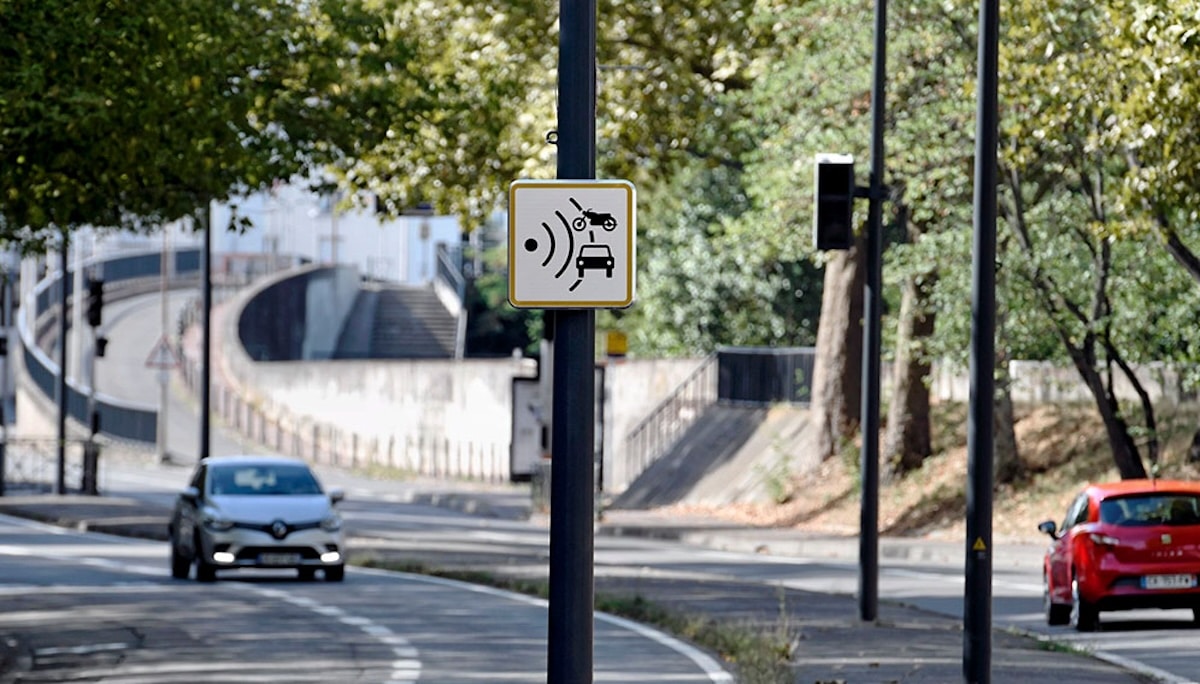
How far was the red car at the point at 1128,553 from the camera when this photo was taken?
21.4 meters

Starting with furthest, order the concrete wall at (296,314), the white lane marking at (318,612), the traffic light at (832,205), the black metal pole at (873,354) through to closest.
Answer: the concrete wall at (296,314) → the black metal pole at (873,354) → the traffic light at (832,205) → the white lane marking at (318,612)

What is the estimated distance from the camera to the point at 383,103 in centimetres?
2400

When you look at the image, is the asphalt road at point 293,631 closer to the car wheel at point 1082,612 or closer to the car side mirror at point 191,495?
the car side mirror at point 191,495

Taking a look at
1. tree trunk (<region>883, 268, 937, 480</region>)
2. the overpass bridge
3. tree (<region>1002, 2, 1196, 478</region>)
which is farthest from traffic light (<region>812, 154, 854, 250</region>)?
the overpass bridge

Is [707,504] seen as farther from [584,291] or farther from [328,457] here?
[584,291]

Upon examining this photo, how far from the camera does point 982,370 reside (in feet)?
49.3

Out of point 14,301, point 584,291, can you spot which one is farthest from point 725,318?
point 14,301

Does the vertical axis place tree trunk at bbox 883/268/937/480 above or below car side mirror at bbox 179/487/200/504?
above

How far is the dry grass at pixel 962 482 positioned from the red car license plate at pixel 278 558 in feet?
35.5

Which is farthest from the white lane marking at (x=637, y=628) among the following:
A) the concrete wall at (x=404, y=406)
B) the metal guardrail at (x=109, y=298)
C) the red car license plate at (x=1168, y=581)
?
the metal guardrail at (x=109, y=298)

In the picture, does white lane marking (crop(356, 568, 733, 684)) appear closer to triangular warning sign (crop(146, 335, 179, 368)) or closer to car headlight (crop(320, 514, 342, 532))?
car headlight (crop(320, 514, 342, 532))

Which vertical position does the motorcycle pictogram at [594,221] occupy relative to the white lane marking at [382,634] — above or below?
above

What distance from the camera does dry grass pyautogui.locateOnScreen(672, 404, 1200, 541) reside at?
3469 cm

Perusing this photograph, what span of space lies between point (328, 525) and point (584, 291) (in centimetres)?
1854
